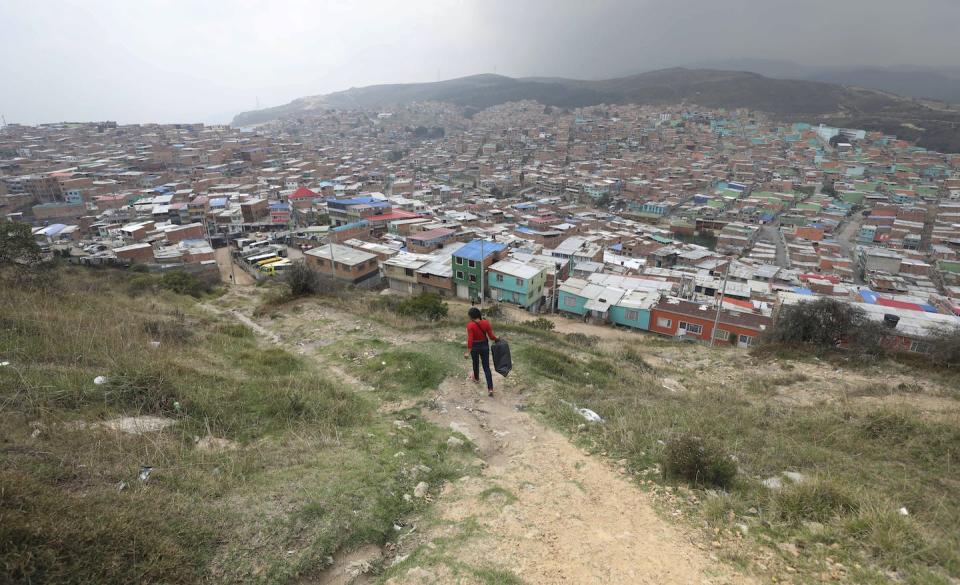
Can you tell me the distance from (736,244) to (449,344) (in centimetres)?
3824

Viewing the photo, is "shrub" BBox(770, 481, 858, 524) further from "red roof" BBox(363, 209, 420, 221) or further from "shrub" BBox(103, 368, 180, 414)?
"red roof" BBox(363, 209, 420, 221)

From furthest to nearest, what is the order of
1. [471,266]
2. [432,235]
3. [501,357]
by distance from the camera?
1. [432,235]
2. [471,266]
3. [501,357]

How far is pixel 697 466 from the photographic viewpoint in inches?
168

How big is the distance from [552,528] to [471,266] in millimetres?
20145

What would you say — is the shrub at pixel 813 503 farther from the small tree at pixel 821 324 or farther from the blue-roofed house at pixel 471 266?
the blue-roofed house at pixel 471 266

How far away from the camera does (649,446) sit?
4.92 meters

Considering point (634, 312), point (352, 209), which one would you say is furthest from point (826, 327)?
point (352, 209)

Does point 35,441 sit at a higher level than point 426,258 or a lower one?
higher

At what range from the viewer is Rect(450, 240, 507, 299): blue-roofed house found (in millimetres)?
23156

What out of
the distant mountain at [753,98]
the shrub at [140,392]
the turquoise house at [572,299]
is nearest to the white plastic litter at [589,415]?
the shrub at [140,392]

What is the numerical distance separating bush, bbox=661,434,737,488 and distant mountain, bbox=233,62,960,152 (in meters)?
110

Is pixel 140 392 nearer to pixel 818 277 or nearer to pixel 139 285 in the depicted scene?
pixel 139 285

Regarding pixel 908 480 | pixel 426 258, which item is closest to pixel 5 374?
pixel 908 480

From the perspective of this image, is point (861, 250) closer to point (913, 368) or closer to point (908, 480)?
point (913, 368)
